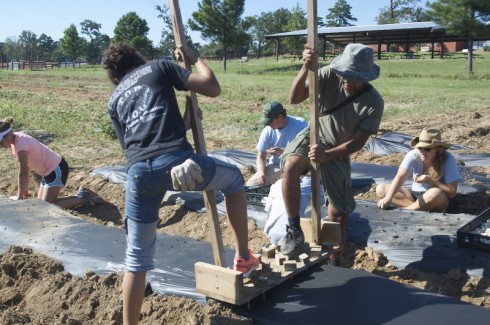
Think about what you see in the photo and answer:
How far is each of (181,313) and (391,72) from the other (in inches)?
1156

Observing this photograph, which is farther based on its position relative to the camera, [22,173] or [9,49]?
[9,49]

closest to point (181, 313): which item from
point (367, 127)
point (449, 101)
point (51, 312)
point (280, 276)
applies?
point (280, 276)

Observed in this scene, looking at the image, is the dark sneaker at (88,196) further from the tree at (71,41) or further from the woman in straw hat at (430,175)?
the tree at (71,41)

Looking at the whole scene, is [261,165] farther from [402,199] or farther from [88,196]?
[88,196]

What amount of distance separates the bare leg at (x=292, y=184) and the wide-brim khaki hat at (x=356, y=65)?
0.69 meters

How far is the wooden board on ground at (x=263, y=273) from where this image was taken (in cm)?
326

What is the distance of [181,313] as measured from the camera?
3.51 m

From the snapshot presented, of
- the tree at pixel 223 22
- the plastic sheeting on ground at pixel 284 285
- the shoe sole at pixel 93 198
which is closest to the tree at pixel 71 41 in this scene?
the tree at pixel 223 22

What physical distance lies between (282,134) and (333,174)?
2212 millimetres

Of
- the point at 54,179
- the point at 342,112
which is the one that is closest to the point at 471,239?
the point at 342,112

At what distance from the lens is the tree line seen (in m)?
28.9

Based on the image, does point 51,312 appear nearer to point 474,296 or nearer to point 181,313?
point 181,313

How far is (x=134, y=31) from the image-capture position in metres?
54.2

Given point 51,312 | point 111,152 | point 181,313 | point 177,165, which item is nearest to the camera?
point 177,165
